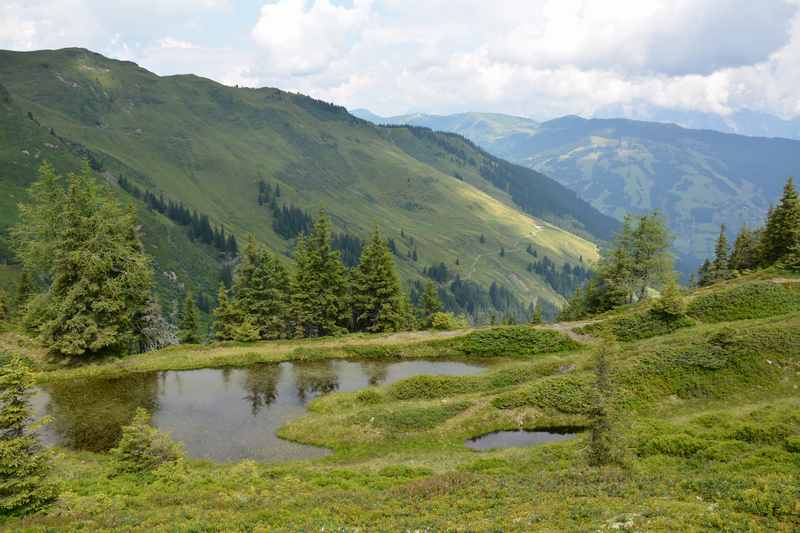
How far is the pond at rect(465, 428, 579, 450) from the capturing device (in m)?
33.2

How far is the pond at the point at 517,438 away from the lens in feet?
109

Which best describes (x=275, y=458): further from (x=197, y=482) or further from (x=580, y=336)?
(x=580, y=336)

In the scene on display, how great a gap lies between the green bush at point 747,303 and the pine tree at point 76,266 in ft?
204

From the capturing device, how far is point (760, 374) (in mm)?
36156

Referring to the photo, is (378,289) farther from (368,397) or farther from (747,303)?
(747,303)

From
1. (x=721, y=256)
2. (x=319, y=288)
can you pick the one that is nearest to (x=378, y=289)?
(x=319, y=288)

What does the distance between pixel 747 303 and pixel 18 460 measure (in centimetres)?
6064

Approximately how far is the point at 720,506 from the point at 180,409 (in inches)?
1497

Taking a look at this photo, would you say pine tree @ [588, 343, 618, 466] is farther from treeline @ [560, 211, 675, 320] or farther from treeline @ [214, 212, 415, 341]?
treeline @ [560, 211, 675, 320]

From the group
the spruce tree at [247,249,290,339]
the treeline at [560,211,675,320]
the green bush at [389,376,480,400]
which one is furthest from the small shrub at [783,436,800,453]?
the spruce tree at [247,249,290,339]

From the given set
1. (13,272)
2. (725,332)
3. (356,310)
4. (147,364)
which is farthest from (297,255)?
(13,272)

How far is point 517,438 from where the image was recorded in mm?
34125

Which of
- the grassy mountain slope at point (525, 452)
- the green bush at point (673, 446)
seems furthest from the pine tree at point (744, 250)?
the green bush at point (673, 446)

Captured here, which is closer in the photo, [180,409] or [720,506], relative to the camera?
[720,506]
